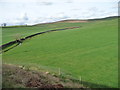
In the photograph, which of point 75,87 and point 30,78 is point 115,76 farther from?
point 30,78

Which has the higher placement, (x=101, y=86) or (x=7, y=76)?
(x=7, y=76)

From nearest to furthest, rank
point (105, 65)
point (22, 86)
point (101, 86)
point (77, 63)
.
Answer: point (22, 86) < point (101, 86) < point (105, 65) < point (77, 63)

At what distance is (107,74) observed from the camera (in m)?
20.1

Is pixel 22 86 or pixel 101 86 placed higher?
pixel 22 86

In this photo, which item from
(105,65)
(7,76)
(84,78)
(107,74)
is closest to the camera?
(7,76)

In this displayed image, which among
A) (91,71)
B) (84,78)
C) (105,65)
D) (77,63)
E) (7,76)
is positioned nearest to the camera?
(7,76)

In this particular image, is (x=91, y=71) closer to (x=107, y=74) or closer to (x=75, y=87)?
(x=107, y=74)

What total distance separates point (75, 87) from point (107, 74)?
7.18m

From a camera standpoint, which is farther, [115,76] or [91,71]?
[91,71]

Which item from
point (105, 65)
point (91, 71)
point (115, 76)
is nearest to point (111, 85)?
point (115, 76)

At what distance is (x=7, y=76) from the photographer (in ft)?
45.0

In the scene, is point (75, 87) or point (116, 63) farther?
point (116, 63)

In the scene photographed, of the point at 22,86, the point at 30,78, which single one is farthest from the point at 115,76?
the point at 22,86

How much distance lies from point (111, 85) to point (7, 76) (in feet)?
34.9
